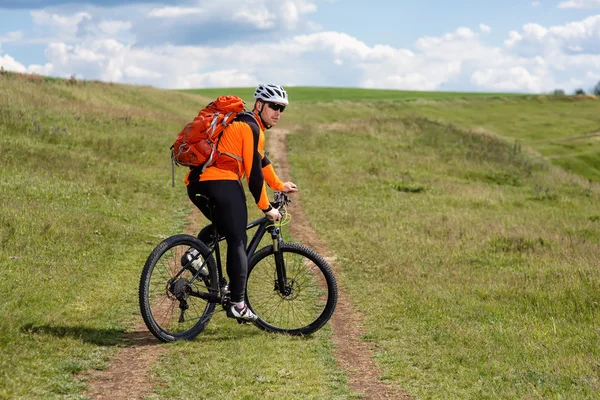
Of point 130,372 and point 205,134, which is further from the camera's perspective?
point 205,134

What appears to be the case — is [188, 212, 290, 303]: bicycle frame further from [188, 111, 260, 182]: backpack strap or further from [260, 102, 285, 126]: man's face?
[260, 102, 285, 126]: man's face

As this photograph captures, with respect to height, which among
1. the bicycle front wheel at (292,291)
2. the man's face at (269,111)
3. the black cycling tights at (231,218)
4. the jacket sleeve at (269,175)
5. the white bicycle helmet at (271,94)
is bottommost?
the bicycle front wheel at (292,291)

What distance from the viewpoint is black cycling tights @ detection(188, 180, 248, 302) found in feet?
24.1

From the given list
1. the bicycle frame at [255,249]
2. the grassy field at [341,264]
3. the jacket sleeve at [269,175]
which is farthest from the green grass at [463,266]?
the jacket sleeve at [269,175]

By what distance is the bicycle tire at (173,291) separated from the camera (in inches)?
288

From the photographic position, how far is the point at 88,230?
13.2 metres

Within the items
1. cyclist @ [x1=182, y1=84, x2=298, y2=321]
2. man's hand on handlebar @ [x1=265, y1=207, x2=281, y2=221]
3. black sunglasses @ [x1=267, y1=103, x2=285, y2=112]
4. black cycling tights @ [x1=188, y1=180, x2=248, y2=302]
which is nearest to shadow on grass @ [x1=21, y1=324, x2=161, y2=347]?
black cycling tights @ [x1=188, y1=180, x2=248, y2=302]

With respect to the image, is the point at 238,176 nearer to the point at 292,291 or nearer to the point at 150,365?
the point at 292,291

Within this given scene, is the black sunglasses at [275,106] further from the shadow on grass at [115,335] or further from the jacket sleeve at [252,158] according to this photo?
the shadow on grass at [115,335]

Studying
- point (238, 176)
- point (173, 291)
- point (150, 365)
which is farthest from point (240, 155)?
point (150, 365)

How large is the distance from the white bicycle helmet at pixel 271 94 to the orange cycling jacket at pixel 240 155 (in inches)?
11.6

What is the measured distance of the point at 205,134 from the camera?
718 centimetres

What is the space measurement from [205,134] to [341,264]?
21.3 feet

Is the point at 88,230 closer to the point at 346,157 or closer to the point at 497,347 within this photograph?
the point at 497,347
